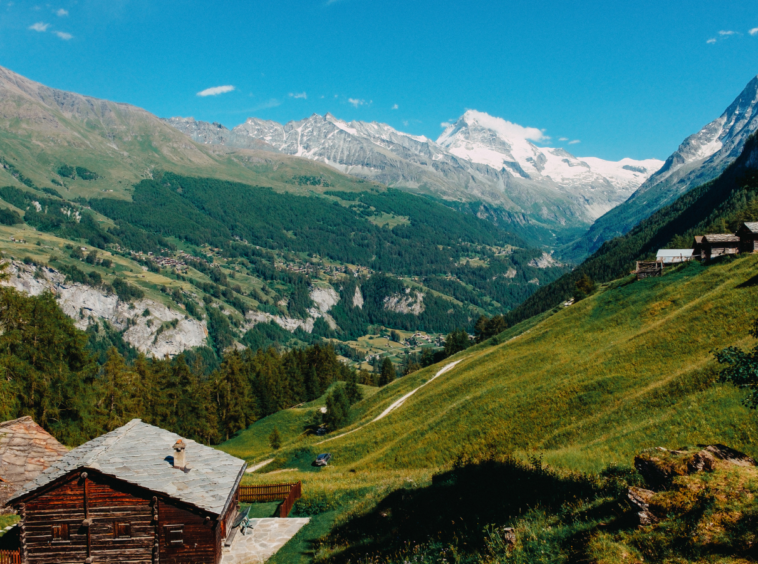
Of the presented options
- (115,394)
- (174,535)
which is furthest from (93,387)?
(174,535)

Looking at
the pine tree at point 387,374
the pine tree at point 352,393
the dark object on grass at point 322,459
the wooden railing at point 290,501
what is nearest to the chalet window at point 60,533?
the wooden railing at point 290,501

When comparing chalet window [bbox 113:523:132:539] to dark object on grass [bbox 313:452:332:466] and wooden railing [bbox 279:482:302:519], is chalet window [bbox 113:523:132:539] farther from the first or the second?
dark object on grass [bbox 313:452:332:466]

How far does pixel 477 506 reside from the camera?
1872cm

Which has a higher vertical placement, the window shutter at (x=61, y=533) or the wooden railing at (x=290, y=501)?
the window shutter at (x=61, y=533)

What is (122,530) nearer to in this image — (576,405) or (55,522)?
(55,522)

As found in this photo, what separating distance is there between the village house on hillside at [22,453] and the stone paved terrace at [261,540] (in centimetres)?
1745

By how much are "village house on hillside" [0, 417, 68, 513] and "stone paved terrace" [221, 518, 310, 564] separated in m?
17.5

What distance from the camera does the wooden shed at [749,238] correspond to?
2168 inches

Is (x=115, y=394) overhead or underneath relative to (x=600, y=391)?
underneath

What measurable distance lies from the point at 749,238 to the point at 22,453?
78.6m

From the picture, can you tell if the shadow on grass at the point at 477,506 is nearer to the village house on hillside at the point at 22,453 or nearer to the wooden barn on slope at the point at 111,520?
the wooden barn on slope at the point at 111,520

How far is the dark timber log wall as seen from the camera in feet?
82.8

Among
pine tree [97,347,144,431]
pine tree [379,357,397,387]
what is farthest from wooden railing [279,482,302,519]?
pine tree [379,357,397,387]

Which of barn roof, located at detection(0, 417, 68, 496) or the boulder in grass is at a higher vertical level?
the boulder in grass
